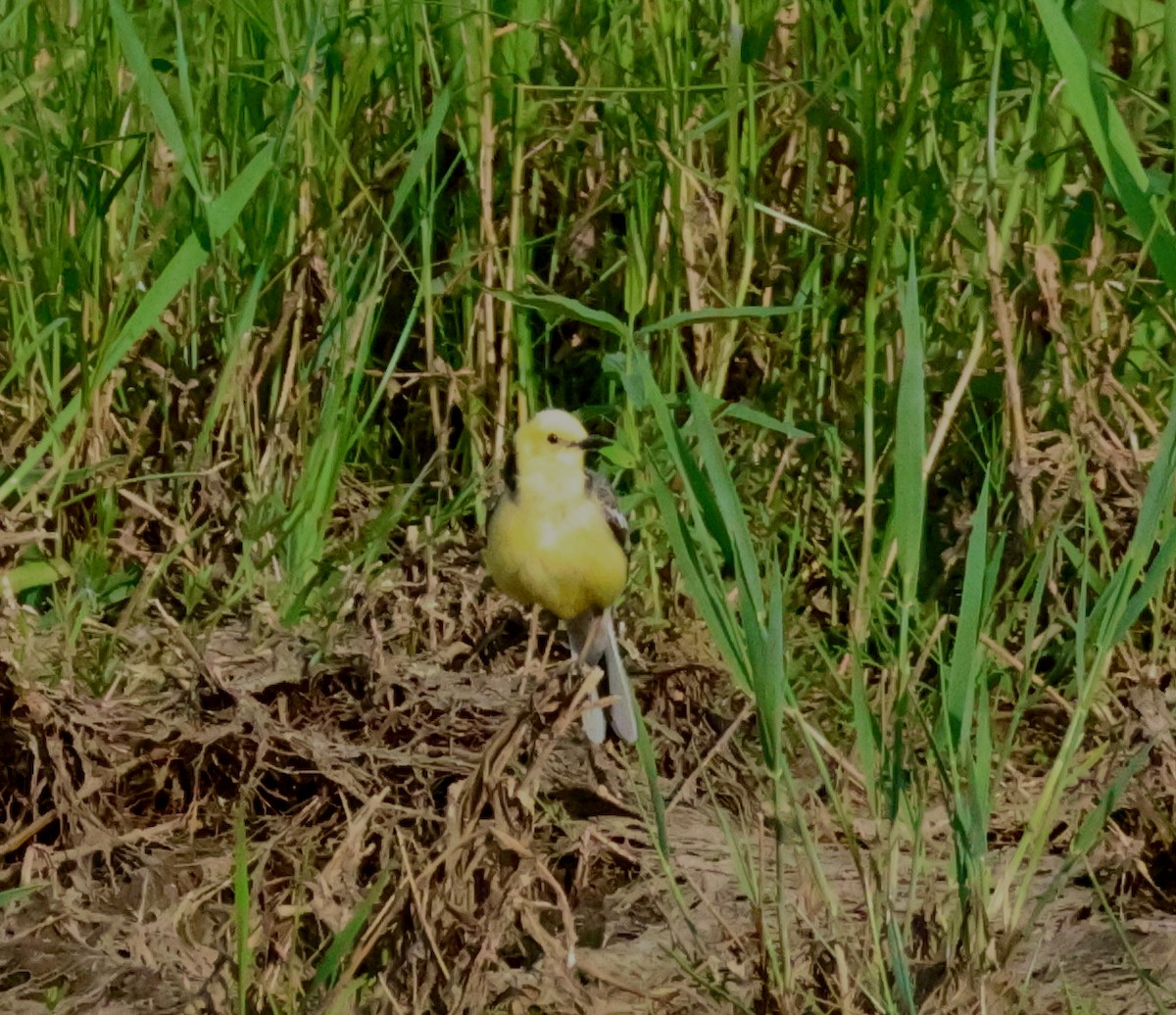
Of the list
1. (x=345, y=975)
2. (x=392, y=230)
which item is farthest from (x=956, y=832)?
(x=392, y=230)

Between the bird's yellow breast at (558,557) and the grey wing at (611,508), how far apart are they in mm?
31

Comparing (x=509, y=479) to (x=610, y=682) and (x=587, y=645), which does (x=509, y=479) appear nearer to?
(x=610, y=682)

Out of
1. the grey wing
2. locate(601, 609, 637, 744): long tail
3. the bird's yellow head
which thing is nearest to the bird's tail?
locate(601, 609, 637, 744): long tail

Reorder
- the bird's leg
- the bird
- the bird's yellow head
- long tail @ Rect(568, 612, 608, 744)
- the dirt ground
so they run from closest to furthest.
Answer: the dirt ground < the bird's leg < long tail @ Rect(568, 612, 608, 744) < the bird < the bird's yellow head

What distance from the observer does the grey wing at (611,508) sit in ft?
14.6

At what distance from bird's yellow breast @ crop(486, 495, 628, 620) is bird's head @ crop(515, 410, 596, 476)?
90 millimetres

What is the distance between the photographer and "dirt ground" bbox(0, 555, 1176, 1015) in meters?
3.00

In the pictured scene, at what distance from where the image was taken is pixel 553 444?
14.6 feet

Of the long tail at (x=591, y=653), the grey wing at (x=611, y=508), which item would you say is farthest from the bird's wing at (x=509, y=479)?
the long tail at (x=591, y=653)

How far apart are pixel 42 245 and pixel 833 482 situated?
1.94 m

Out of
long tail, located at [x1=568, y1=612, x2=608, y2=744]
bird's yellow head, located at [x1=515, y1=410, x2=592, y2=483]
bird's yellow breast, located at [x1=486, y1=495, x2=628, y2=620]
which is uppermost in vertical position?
bird's yellow head, located at [x1=515, y1=410, x2=592, y2=483]

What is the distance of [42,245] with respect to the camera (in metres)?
4.66

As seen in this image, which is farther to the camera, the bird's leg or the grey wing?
the grey wing

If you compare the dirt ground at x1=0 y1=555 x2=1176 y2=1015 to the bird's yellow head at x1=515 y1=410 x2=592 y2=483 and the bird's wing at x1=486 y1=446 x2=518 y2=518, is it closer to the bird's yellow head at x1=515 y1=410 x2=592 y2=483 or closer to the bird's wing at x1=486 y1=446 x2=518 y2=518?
the bird's wing at x1=486 y1=446 x2=518 y2=518
